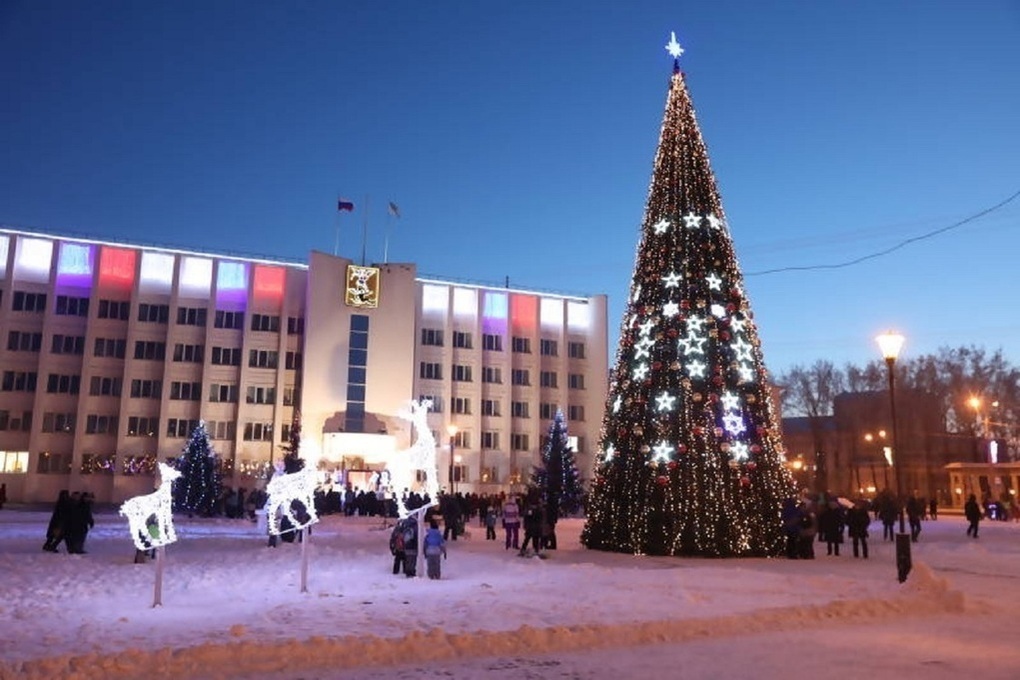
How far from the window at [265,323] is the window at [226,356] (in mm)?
2371

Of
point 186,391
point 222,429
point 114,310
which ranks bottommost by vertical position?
point 222,429

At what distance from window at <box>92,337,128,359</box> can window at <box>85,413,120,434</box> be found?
4.53 m

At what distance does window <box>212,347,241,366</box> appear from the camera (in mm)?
61469

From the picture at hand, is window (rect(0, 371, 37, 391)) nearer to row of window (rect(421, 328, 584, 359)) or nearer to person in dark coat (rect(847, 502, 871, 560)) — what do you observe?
row of window (rect(421, 328, 584, 359))

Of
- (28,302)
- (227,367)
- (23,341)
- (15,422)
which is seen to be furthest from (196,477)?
(28,302)

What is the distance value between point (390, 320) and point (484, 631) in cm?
5582

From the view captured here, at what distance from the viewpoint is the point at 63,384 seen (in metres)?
58.8

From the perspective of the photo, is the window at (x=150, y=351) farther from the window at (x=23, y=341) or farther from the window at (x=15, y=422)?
the window at (x=15, y=422)

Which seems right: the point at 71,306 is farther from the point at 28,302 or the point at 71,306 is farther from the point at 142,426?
the point at 142,426

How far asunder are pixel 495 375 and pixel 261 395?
757 inches

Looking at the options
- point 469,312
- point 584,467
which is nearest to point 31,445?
point 469,312

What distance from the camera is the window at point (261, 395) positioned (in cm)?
6162

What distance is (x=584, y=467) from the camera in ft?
228

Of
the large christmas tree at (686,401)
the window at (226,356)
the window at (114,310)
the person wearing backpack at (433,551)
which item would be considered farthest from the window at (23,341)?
the person wearing backpack at (433,551)
